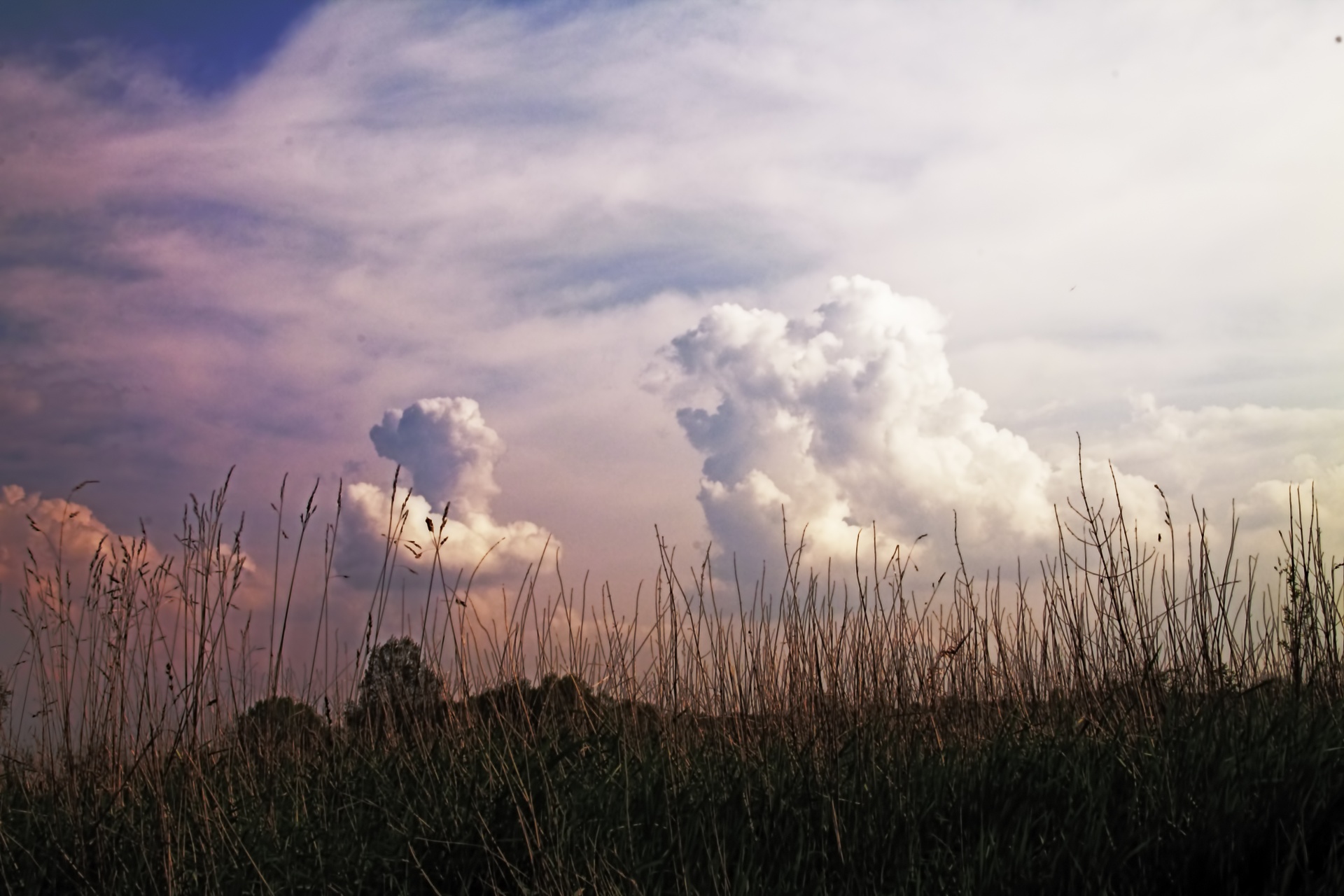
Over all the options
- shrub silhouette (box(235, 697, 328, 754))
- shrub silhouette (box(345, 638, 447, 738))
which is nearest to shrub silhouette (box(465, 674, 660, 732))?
shrub silhouette (box(345, 638, 447, 738))

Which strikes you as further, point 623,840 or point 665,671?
point 665,671

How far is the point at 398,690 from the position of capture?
15.4ft

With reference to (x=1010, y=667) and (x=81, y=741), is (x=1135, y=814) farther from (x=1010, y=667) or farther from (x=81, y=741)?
(x=81, y=741)

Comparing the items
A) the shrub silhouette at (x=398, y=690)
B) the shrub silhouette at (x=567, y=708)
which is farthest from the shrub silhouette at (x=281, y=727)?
the shrub silhouette at (x=567, y=708)

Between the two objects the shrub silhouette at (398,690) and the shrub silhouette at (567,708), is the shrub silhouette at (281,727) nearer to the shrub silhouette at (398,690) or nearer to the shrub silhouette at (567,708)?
the shrub silhouette at (398,690)

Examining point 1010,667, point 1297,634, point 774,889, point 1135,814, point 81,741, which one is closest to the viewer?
point 774,889

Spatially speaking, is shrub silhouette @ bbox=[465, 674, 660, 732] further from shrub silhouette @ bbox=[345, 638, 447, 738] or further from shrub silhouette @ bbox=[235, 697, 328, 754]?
shrub silhouette @ bbox=[235, 697, 328, 754]

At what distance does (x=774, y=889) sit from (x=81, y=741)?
9.55 feet

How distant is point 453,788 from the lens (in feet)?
11.3

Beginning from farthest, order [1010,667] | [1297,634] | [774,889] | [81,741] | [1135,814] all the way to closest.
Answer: [1010,667], [1297,634], [81,741], [1135,814], [774,889]

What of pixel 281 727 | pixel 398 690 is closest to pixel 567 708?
pixel 398 690

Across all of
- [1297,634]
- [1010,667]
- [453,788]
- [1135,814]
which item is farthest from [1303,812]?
[453,788]

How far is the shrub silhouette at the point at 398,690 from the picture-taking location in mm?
4457

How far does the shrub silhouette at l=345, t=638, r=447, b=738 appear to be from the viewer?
175 inches
